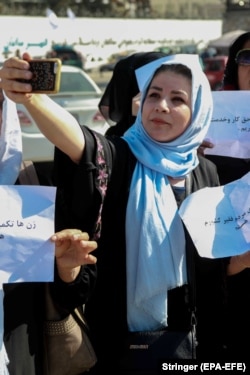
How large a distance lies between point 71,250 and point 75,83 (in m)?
8.79

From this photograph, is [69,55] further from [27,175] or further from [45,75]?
[45,75]

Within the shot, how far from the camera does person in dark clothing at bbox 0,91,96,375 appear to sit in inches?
82.7

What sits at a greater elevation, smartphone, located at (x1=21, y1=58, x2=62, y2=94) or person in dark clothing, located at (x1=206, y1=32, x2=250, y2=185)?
smartphone, located at (x1=21, y1=58, x2=62, y2=94)

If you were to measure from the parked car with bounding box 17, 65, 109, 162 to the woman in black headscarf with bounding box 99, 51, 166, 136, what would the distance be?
166 inches

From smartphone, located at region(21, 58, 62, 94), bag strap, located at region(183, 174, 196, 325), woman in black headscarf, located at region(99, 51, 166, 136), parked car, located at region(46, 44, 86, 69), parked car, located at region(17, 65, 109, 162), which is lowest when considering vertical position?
parked car, located at region(46, 44, 86, 69)

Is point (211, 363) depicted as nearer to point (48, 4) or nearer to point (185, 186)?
point (185, 186)

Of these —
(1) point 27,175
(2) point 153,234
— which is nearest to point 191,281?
(2) point 153,234

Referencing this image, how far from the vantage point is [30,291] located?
2191mm

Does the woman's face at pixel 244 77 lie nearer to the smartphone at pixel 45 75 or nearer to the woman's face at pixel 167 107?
the woman's face at pixel 167 107

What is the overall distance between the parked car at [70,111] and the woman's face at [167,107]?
5.22 m

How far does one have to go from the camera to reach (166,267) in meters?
2.27

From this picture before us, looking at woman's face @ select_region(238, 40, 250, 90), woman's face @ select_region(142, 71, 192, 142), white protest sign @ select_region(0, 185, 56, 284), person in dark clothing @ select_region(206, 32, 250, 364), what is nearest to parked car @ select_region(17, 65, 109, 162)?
woman's face @ select_region(238, 40, 250, 90)

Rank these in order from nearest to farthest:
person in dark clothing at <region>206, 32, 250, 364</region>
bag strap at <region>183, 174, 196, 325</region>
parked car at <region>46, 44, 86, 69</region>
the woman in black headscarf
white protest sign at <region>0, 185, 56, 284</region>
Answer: white protest sign at <region>0, 185, 56, 284</region>
bag strap at <region>183, 174, 196, 325</region>
person in dark clothing at <region>206, 32, 250, 364</region>
the woman in black headscarf
parked car at <region>46, 44, 86, 69</region>

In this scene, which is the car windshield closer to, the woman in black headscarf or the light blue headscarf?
the woman in black headscarf
